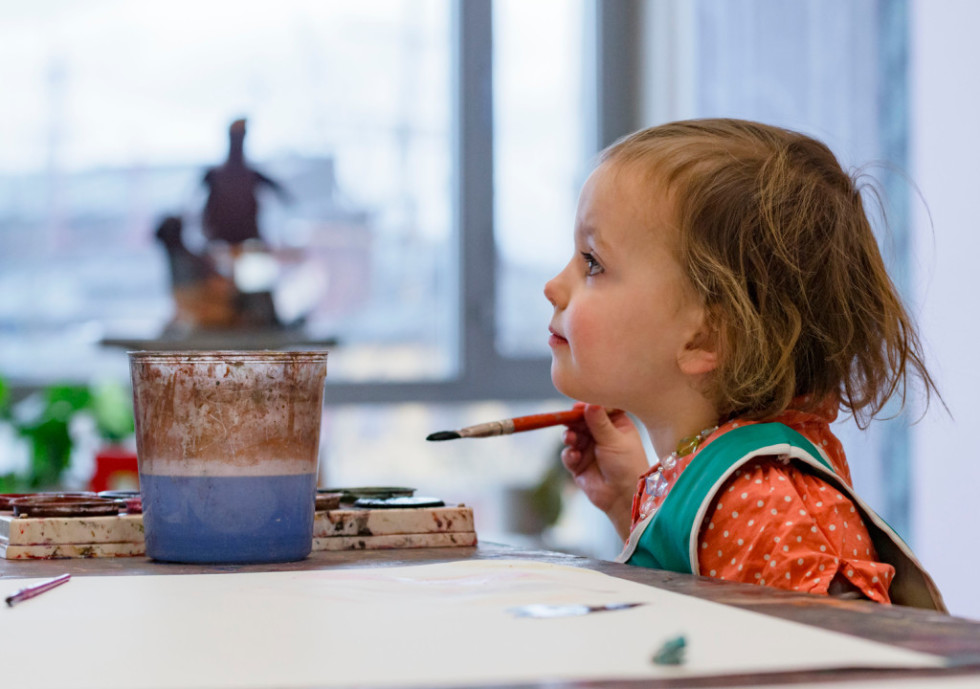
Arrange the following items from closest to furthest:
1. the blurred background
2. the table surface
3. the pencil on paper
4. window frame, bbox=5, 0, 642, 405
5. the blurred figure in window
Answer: the table surface → the pencil on paper → the blurred figure in window → the blurred background → window frame, bbox=5, 0, 642, 405

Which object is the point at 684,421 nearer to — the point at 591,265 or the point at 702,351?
the point at 702,351

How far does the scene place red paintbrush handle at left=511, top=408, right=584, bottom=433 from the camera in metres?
1.10

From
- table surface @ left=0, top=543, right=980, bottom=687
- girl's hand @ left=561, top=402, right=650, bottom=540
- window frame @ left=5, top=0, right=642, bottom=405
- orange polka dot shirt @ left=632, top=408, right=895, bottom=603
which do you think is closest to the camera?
table surface @ left=0, top=543, right=980, bottom=687

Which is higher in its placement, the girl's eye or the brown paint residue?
the girl's eye

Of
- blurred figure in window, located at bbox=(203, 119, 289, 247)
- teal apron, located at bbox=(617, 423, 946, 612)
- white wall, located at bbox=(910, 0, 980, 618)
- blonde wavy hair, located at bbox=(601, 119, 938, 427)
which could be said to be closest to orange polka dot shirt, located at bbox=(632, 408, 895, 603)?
teal apron, located at bbox=(617, 423, 946, 612)

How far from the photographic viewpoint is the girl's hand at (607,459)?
122cm

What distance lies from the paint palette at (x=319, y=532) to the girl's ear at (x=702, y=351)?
0.79 feet

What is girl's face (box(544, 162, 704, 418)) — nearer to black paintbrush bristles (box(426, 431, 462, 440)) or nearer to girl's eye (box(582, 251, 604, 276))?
girl's eye (box(582, 251, 604, 276))

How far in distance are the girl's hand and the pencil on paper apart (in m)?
0.60

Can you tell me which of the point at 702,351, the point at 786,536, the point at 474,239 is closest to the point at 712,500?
the point at 786,536

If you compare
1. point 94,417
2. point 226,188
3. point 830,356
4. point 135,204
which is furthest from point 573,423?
point 135,204

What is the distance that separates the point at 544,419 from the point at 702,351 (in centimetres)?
17

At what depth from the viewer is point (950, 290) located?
7.85 ft

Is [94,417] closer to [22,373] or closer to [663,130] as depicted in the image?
[22,373]
